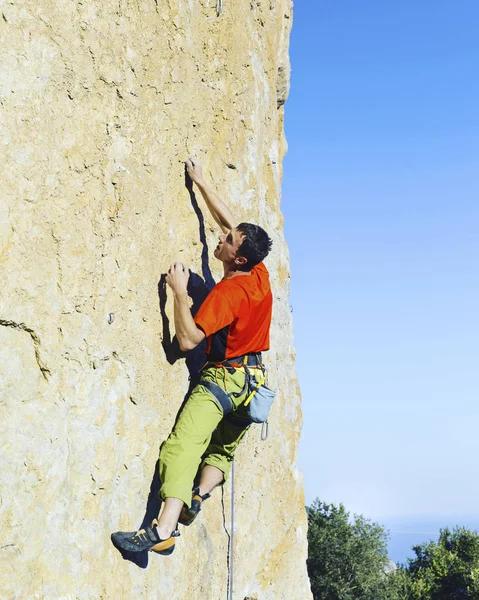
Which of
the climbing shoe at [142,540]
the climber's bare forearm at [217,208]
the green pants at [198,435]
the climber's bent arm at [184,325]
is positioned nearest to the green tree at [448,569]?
the green pants at [198,435]

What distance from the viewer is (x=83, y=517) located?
4418 millimetres

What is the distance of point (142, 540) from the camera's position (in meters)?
4.66

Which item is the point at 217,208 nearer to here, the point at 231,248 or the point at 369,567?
the point at 231,248

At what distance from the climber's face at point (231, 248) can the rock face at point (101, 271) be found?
0.36 meters

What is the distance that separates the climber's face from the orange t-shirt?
15 centimetres

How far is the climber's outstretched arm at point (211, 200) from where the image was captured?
6098mm

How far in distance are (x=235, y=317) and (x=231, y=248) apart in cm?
64

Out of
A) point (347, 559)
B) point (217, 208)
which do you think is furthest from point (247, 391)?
point (347, 559)

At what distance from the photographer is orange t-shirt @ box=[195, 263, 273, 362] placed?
5.28m

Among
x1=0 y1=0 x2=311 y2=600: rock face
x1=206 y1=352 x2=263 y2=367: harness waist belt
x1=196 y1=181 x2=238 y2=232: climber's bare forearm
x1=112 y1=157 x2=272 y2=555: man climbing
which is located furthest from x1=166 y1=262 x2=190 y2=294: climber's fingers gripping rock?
x1=196 y1=181 x2=238 y2=232: climber's bare forearm

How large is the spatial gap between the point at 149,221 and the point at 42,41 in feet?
5.02

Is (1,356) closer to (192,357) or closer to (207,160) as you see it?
(192,357)

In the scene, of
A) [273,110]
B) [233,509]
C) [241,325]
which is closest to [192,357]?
[241,325]

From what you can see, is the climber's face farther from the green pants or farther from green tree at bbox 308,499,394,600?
green tree at bbox 308,499,394,600
